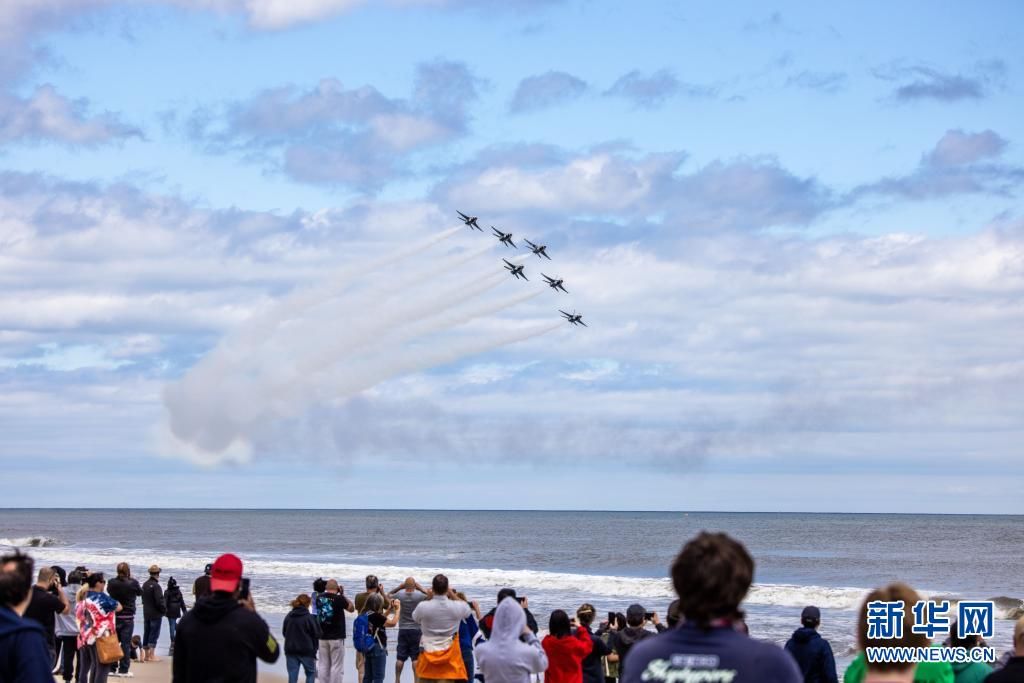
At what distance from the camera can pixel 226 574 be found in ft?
20.5

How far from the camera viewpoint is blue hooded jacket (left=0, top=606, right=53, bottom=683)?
528 cm

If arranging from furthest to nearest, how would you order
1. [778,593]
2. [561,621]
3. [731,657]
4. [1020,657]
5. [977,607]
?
[778,593] → [561,621] → [977,607] → [1020,657] → [731,657]

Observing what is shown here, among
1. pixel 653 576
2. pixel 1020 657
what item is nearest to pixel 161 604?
pixel 1020 657

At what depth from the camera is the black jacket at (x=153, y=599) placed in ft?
59.7

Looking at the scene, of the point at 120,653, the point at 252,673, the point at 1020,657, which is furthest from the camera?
the point at 120,653

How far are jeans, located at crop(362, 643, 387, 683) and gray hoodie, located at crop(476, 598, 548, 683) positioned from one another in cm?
516

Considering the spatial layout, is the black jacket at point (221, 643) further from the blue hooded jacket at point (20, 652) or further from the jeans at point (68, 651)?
the jeans at point (68, 651)

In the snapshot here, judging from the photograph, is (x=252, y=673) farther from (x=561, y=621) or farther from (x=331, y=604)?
(x=331, y=604)

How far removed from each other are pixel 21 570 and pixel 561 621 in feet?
21.6

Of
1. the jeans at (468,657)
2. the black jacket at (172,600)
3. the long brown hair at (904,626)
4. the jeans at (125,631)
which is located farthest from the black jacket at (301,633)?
the long brown hair at (904,626)

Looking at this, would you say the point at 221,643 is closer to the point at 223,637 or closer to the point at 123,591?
the point at 223,637

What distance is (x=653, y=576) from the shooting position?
54375 millimetres

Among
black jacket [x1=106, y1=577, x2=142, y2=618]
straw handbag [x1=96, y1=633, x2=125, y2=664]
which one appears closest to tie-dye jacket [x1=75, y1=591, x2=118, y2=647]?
straw handbag [x1=96, y1=633, x2=125, y2=664]

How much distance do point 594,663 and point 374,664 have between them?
411 centimetres
